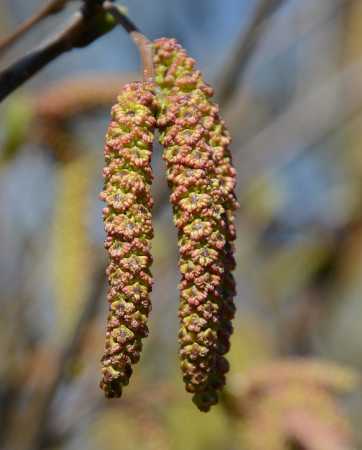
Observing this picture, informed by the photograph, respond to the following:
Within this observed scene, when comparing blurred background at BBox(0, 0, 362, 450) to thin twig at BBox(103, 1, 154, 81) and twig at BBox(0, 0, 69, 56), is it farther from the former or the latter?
thin twig at BBox(103, 1, 154, 81)

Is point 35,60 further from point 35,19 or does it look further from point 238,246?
point 238,246

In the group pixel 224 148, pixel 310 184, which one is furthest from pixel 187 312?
pixel 310 184

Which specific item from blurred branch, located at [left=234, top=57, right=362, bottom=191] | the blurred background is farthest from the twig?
blurred branch, located at [left=234, top=57, right=362, bottom=191]

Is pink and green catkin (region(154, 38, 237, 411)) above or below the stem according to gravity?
below

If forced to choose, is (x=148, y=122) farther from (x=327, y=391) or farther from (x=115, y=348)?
(x=327, y=391)

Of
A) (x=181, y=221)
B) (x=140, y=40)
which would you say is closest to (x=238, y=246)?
(x=140, y=40)

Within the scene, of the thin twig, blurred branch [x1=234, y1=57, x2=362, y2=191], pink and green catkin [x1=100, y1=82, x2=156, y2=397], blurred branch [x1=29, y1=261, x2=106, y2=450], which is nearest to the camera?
pink and green catkin [x1=100, y1=82, x2=156, y2=397]
